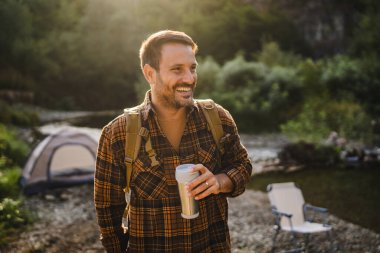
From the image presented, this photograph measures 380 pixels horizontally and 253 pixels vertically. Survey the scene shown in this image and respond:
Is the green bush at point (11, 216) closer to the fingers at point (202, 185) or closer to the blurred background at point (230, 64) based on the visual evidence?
the fingers at point (202, 185)

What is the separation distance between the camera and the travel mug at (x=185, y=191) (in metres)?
1.63

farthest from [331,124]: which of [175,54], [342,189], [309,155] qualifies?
[175,54]

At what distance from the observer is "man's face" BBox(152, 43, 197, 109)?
6.09 feet

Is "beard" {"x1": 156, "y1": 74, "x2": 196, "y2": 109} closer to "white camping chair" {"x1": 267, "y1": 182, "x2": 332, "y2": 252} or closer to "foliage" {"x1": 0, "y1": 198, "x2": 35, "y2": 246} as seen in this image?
"white camping chair" {"x1": 267, "y1": 182, "x2": 332, "y2": 252}

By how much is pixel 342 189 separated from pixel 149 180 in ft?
21.5

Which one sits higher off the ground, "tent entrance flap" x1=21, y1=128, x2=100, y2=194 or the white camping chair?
Answer: "tent entrance flap" x1=21, y1=128, x2=100, y2=194

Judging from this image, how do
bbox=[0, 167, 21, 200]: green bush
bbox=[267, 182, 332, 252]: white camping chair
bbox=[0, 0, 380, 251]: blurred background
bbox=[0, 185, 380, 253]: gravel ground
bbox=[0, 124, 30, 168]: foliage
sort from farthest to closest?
1. bbox=[0, 0, 380, 251]: blurred background
2. bbox=[0, 124, 30, 168]: foliage
3. bbox=[0, 167, 21, 200]: green bush
4. bbox=[0, 185, 380, 253]: gravel ground
5. bbox=[267, 182, 332, 252]: white camping chair

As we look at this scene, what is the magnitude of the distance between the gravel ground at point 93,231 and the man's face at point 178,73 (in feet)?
11.1

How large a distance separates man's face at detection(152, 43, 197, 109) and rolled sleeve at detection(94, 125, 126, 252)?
347 millimetres

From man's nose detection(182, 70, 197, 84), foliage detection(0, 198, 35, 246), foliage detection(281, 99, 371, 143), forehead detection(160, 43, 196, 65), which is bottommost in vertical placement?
foliage detection(0, 198, 35, 246)

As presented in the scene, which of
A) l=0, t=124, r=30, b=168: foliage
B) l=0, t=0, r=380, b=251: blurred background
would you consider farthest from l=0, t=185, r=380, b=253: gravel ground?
l=0, t=0, r=380, b=251: blurred background

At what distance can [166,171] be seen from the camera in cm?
186

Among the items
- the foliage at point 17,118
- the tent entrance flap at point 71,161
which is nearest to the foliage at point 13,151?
the tent entrance flap at point 71,161

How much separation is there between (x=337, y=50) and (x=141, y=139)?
29502 mm
